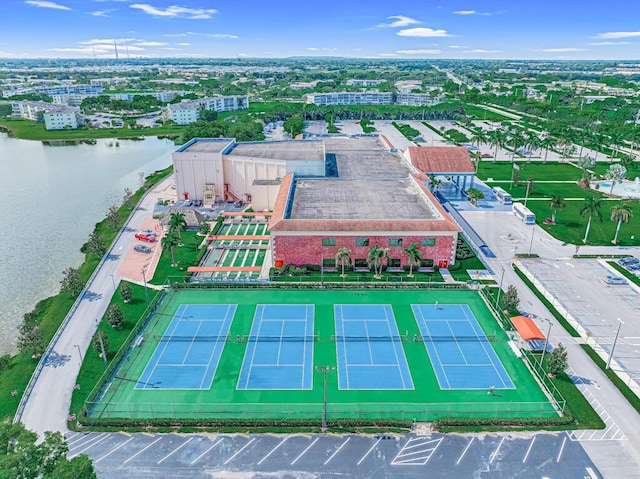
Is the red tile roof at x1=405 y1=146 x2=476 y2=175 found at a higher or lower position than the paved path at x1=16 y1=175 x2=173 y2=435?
higher

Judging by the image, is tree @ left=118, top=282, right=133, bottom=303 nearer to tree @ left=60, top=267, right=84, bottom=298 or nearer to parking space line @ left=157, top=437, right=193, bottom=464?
tree @ left=60, top=267, right=84, bottom=298

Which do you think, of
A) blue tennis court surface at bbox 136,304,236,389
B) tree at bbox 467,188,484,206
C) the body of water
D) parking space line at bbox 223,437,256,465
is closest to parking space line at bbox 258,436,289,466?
parking space line at bbox 223,437,256,465

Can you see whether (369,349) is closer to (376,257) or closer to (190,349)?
(376,257)

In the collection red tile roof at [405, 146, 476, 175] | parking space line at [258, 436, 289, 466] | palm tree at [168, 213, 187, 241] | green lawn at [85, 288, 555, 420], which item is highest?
red tile roof at [405, 146, 476, 175]

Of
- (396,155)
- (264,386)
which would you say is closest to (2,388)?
(264,386)

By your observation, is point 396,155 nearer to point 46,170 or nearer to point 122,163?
point 122,163

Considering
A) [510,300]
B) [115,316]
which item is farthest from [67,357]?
[510,300]

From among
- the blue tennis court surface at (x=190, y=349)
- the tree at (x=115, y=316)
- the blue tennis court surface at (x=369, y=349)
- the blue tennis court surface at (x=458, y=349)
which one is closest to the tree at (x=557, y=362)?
the blue tennis court surface at (x=458, y=349)
